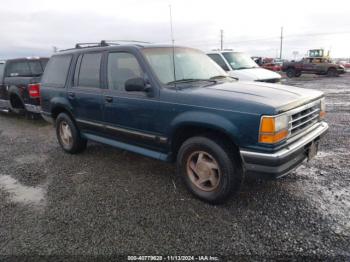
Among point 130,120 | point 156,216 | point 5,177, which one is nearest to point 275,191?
point 156,216

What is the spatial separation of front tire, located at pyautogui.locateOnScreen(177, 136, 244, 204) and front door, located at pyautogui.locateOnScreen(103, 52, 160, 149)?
20.2 inches

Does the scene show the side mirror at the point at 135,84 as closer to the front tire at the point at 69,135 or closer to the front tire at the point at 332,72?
the front tire at the point at 69,135

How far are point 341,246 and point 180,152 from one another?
6.07 feet

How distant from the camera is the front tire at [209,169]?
3.07 metres

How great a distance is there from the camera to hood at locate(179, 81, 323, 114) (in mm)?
2803

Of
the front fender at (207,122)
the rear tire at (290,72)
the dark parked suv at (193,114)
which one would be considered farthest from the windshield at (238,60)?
the rear tire at (290,72)

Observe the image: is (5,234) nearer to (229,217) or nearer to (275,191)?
(229,217)

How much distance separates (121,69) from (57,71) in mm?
1841

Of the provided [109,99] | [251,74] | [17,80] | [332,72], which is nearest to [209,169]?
[109,99]

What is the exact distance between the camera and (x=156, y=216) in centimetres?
311

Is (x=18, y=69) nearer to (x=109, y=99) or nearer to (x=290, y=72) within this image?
(x=109, y=99)

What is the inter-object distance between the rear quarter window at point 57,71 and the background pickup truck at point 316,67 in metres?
23.1

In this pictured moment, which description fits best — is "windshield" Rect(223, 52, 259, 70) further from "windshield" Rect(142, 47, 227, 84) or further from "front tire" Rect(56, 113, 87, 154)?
"front tire" Rect(56, 113, 87, 154)

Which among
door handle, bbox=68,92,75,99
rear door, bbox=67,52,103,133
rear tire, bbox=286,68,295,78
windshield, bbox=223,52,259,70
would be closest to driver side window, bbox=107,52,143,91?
rear door, bbox=67,52,103,133
